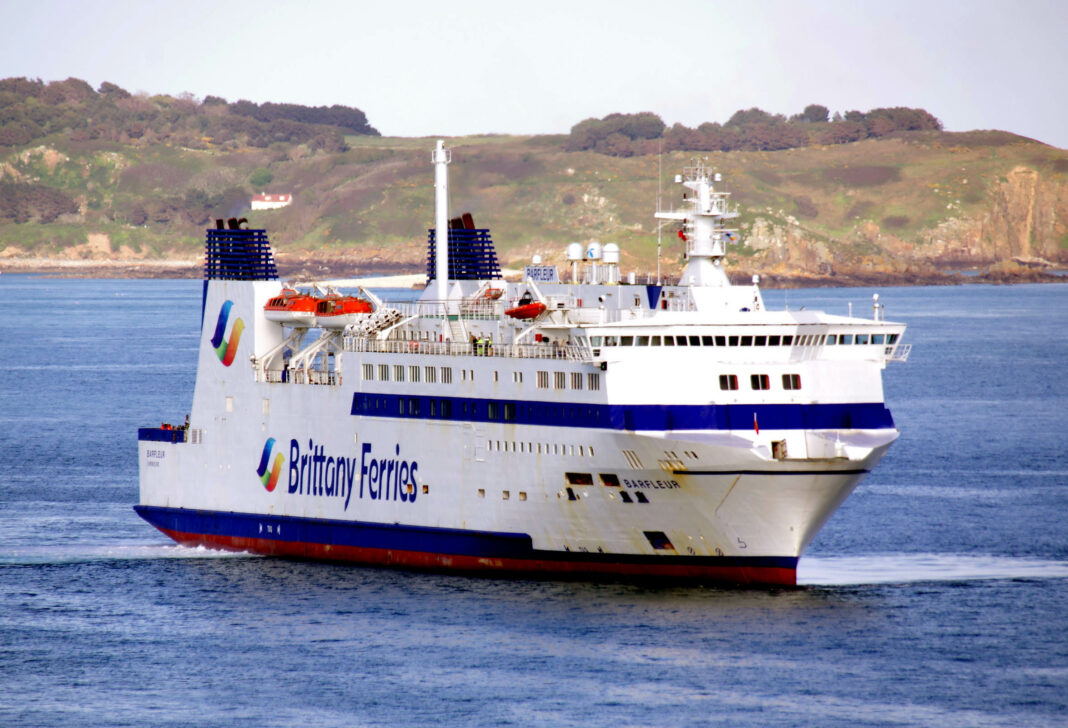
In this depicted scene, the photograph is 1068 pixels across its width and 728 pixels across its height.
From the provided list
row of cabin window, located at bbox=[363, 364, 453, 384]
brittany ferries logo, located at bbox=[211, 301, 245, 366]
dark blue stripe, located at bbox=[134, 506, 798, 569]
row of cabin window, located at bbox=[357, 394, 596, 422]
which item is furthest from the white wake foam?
brittany ferries logo, located at bbox=[211, 301, 245, 366]

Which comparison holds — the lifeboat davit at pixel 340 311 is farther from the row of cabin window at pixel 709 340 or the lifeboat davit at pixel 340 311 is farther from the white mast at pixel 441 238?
the row of cabin window at pixel 709 340

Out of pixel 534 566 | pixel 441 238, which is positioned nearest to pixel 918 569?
pixel 534 566

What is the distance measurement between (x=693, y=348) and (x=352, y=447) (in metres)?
11.5

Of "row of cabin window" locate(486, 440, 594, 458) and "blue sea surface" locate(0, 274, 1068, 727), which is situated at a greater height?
"row of cabin window" locate(486, 440, 594, 458)

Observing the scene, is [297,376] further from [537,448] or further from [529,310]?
[537,448]

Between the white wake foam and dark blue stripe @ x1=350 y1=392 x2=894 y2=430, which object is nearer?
dark blue stripe @ x1=350 y1=392 x2=894 y2=430

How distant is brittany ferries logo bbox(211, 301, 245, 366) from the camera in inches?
2026

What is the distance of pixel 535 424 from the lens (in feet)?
141

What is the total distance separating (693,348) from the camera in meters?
41.1

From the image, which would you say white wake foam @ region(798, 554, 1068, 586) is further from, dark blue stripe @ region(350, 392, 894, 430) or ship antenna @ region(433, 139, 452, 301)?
ship antenna @ region(433, 139, 452, 301)

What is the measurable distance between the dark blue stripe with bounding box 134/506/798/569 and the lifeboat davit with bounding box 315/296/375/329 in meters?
5.83

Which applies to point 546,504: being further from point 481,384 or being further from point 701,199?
point 701,199

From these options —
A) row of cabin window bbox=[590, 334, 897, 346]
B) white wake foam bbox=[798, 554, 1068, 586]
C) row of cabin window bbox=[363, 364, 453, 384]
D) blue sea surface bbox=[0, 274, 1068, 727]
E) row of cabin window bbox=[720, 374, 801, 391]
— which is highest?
row of cabin window bbox=[590, 334, 897, 346]

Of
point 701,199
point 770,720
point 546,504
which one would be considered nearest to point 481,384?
point 546,504
